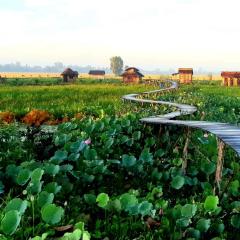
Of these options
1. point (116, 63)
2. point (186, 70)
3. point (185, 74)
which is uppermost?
point (186, 70)

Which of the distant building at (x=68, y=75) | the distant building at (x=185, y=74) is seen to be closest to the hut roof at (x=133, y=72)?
the distant building at (x=185, y=74)

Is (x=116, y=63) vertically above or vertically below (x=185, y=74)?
below

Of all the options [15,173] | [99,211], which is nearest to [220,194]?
[99,211]

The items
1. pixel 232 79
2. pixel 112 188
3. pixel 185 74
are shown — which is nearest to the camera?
pixel 112 188

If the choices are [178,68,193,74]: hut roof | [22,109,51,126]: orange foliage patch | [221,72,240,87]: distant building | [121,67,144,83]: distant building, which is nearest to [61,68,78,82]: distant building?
[121,67,144,83]: distant building

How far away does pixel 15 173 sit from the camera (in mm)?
5516

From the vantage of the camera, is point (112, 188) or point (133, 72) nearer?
point (112, 188)

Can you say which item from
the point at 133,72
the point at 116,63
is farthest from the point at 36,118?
the point at 116,63

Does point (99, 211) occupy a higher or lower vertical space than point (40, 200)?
lower

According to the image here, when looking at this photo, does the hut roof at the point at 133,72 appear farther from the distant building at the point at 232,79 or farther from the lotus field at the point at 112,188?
the lotus field at the point at 112,188

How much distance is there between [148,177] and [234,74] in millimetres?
59022

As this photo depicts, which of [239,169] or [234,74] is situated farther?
[234,74]

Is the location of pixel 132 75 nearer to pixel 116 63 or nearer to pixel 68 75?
pixel 68 75

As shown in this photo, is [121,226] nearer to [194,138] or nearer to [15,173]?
[15,173]
